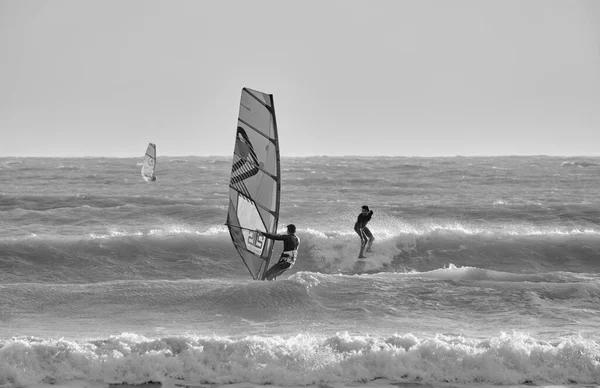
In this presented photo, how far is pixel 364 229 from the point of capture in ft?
49.4

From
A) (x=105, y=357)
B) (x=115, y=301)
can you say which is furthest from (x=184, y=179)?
(x=105, y=357)

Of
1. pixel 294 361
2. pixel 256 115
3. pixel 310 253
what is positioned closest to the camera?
pixel 294 361

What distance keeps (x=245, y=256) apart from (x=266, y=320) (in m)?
1.18

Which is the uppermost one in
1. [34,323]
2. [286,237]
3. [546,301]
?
[286,237]

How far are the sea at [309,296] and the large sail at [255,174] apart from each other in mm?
1220

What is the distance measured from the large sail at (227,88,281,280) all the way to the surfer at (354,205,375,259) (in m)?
4.65

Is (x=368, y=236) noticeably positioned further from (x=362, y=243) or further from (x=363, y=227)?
(x=363, y=227)

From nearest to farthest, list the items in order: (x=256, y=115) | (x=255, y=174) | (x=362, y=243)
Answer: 1. (x=256, y=115)
2. (x=255, y=174)
3. (x=362, y=243)

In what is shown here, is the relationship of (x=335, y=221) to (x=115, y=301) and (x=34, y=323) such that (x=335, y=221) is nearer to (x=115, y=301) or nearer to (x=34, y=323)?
(x=115, y=301)

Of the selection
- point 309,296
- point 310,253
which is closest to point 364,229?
point 310,253

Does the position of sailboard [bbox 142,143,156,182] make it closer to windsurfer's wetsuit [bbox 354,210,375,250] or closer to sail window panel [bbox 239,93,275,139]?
windsurfer's wetsuit [bbox 354,210,375,250]

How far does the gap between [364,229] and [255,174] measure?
549 cm

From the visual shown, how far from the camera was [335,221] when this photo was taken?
65.6ft

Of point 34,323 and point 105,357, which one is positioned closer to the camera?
point 105,357
